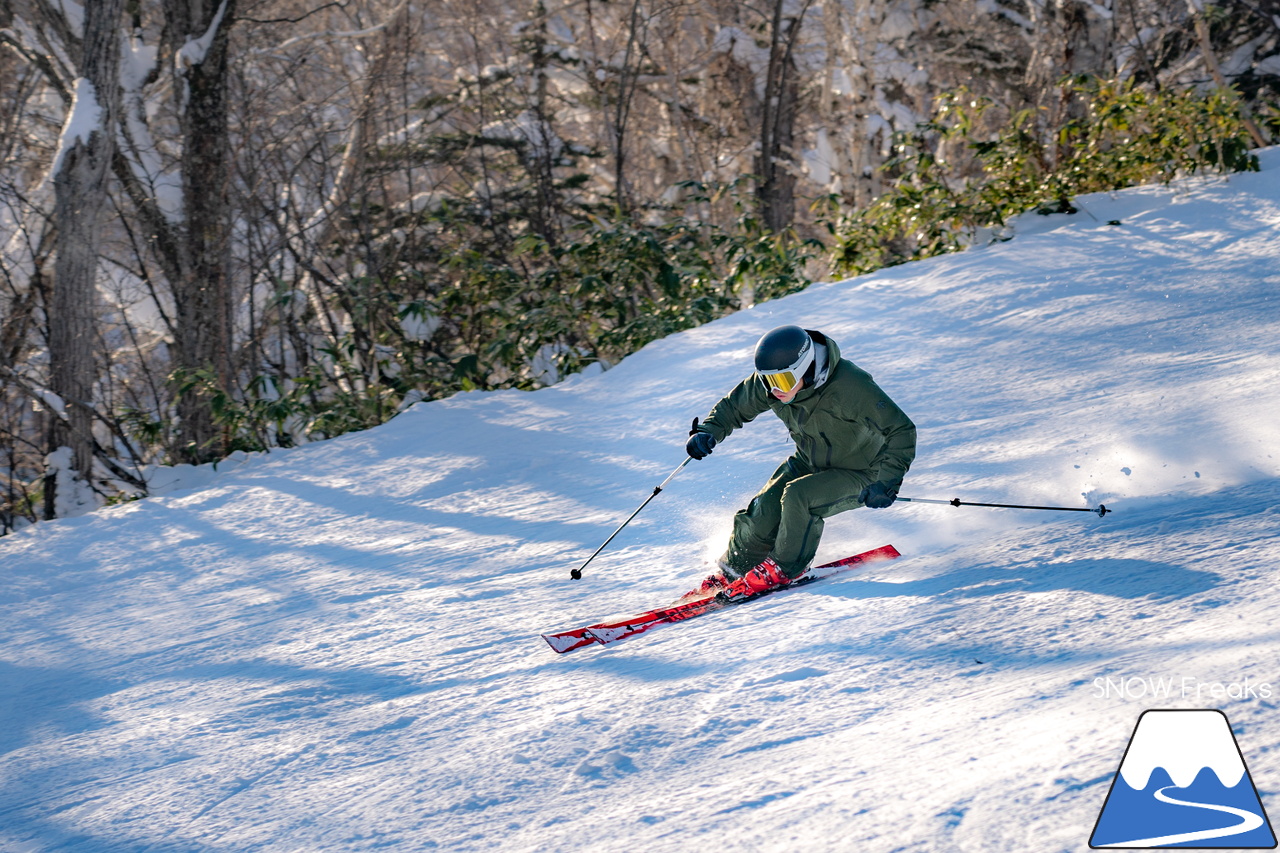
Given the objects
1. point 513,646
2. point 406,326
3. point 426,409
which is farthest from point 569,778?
point 406,326

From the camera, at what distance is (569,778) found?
7.45 feet

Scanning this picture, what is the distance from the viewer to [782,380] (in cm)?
348

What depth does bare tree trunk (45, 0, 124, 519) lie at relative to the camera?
682 centimetres

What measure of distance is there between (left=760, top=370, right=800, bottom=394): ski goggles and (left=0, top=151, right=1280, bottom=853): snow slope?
2.60ft

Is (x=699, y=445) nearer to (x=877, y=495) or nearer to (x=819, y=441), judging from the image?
(x=819, y=441)

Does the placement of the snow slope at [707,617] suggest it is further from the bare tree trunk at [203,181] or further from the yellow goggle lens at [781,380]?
the bare tree trunk at [203,181]

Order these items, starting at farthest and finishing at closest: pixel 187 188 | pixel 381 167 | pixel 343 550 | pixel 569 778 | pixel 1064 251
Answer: pixel 381 167, pixel 187 188, pixel 1064 251, pixel 343 550, pixel 569 778

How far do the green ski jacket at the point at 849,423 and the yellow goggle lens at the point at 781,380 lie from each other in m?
0.08

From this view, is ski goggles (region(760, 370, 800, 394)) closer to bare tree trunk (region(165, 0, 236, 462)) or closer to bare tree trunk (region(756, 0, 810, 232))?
bare tree trunk (region(756, 0, 810, 232))

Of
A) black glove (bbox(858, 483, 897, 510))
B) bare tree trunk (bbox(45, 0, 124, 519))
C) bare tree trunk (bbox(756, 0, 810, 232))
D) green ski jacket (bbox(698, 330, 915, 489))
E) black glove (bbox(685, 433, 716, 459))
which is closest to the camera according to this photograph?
black glove (bbox(858, 483, 897, 510))

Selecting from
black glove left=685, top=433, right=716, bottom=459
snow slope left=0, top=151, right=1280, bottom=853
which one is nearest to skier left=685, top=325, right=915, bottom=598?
snow slope left=0, top=151, right=1280, bottom=853

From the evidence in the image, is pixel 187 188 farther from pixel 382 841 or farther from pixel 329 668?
pixel 382 841

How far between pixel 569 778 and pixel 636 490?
300 centimetres

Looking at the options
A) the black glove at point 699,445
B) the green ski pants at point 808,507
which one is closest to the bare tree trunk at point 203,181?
the black glove at point 699,445
